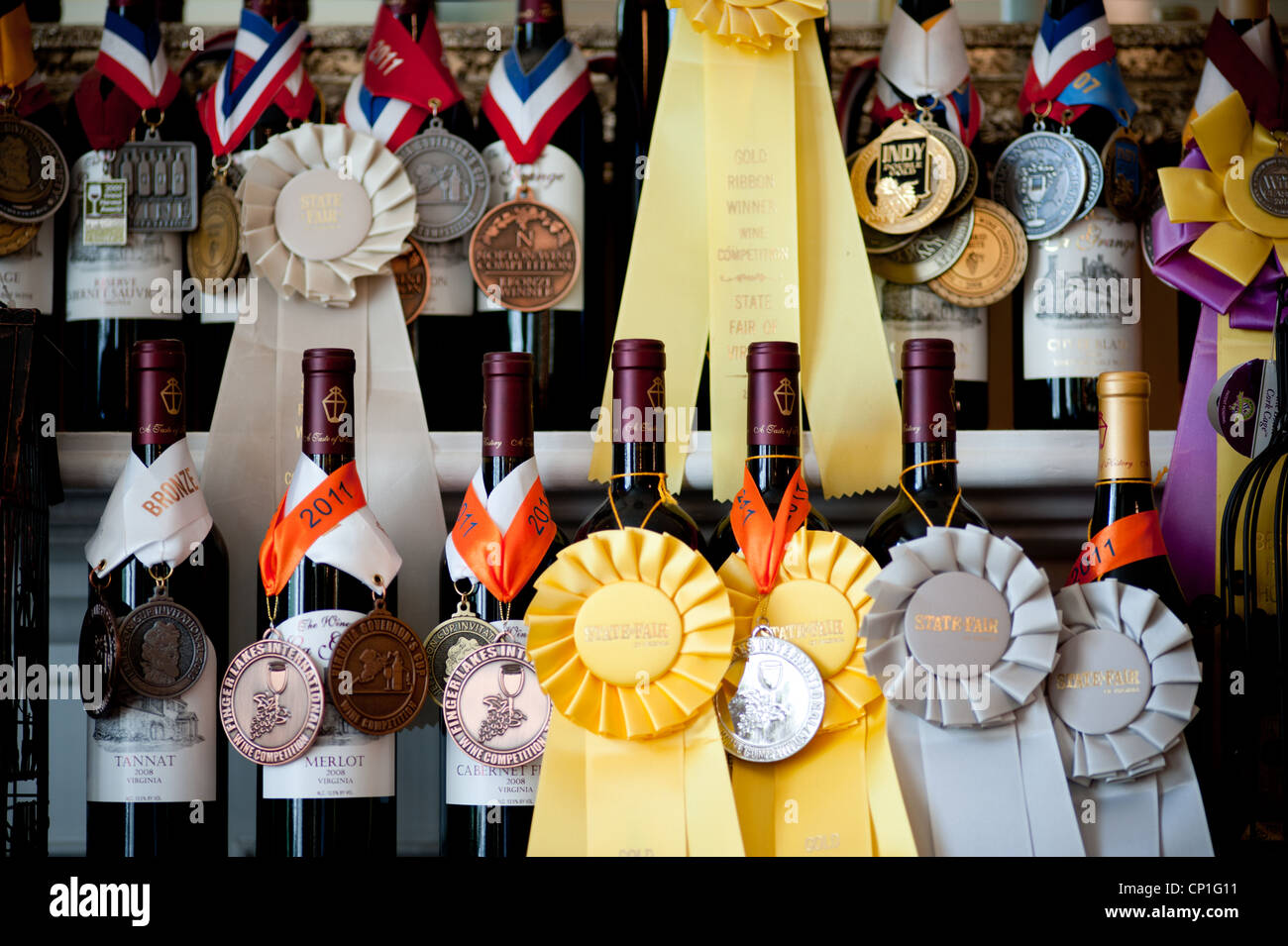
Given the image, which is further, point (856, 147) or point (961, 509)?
point (856, 147)

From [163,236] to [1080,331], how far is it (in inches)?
29.7

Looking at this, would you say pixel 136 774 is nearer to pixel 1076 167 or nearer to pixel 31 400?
pixel 31 400

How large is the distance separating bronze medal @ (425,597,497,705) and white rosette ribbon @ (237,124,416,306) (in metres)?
0.30

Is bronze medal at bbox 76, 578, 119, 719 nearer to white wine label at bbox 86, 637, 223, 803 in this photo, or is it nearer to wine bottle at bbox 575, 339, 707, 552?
white wine label at bbox 86, 637, 223, 803

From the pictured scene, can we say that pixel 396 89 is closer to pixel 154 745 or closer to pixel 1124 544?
pixel 154 745

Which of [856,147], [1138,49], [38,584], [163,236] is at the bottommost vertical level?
[38,584]

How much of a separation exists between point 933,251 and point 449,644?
503mm

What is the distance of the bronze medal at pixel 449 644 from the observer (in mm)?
903

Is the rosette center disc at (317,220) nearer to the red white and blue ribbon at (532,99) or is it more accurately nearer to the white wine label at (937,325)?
the red white and blue ribbon at (532,99)

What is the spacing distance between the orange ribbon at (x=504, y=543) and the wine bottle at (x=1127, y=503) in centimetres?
40

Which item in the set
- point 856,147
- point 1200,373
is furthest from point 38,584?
point 1200,373
